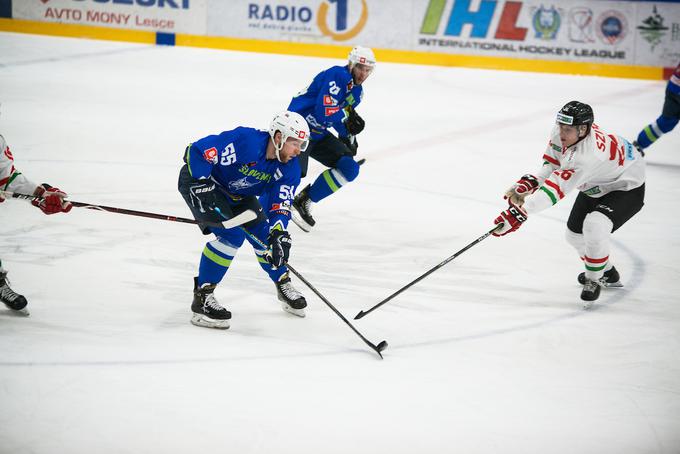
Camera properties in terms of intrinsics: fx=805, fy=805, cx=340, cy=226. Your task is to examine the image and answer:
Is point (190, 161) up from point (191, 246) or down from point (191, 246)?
up

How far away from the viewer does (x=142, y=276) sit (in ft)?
15.3

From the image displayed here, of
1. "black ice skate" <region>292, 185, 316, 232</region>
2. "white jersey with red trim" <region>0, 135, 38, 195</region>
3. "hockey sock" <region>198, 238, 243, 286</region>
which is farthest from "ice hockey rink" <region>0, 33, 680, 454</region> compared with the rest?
"white jersey with red trim" <region>0, 135, 38, 195</region>

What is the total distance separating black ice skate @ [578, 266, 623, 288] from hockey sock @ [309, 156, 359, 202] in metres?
1.76

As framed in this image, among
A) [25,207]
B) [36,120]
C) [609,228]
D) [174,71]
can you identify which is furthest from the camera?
[174,71]

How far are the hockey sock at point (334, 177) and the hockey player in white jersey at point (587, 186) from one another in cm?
156

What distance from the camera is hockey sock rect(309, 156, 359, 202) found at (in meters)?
5.86

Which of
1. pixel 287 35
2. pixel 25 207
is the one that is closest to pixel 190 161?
pixel 25 207

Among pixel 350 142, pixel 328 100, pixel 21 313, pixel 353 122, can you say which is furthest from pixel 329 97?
pixel 21 313

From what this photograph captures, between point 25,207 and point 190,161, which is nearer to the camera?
point 190,161

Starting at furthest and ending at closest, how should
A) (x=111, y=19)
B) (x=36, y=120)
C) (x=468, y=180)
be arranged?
1. (x=111, y=19)
2. (x=36, y=120)
3. (x=468, y=180)

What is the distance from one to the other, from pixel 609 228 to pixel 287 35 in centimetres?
971

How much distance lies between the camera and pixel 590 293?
15.3 ft

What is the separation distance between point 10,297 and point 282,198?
1400 mm

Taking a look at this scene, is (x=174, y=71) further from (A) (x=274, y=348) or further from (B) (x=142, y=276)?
(A) (x=274, y=348)
